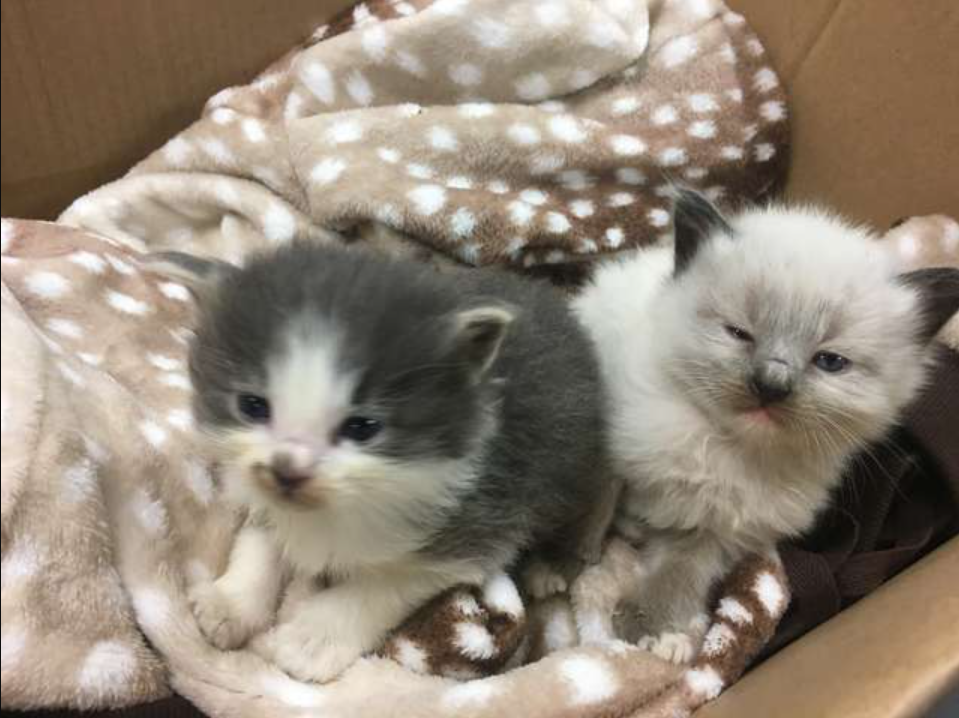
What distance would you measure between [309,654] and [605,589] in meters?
0.49

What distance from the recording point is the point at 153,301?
152 cm

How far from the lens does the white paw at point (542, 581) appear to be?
149 cm

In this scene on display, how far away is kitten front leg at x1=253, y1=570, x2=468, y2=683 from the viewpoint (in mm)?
1240

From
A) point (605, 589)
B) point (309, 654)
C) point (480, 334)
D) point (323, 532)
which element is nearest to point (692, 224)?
point (480, 334)

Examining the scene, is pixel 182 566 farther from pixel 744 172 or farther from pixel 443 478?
pixel 744 172

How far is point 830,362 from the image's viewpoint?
1286mm

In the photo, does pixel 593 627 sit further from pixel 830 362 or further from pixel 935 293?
pixel 935 293

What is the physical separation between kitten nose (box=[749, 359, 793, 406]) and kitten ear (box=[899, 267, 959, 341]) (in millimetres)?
261

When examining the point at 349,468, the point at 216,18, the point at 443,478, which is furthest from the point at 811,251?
the point at 216,18

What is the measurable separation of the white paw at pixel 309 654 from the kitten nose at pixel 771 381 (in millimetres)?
642

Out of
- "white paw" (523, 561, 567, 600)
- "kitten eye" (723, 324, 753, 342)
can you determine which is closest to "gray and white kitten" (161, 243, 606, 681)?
"white paw" (523, 561, 567, 600)

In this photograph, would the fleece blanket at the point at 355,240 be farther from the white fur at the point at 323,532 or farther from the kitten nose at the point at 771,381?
the kitten nose at the point at 771,381

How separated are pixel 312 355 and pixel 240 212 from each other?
2.85 feet

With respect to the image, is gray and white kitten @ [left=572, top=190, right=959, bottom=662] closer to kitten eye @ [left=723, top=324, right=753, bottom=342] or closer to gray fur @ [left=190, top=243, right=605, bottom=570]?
kitten eye @ [left=723, top=324, right=753, bottom=342]
